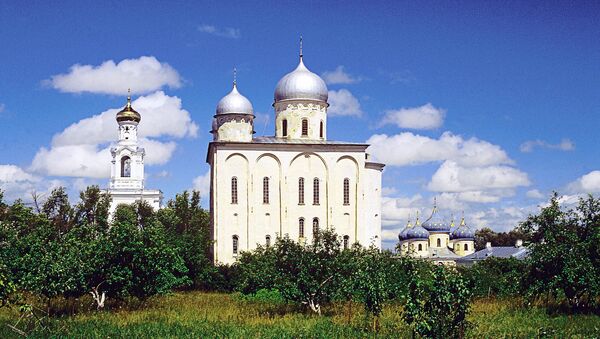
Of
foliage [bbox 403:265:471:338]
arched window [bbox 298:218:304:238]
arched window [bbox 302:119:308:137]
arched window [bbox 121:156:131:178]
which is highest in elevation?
arched window [bbox 121:156:131:178]

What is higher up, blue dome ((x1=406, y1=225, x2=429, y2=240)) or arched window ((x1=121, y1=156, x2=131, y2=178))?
arched window ((x1=121, y1=156, x2=131, y2=178))

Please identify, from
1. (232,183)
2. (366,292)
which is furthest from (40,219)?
(366,292)

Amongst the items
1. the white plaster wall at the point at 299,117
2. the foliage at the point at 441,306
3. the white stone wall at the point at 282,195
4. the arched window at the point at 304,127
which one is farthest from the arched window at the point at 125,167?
the foliage at the point at 441,306

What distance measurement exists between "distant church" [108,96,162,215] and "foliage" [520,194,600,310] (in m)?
47.3

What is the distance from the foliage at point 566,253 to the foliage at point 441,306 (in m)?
7.47

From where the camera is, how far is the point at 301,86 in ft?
147

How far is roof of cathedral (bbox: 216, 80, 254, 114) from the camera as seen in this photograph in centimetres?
4312

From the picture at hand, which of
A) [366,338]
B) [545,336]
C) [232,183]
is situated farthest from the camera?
[232,183]

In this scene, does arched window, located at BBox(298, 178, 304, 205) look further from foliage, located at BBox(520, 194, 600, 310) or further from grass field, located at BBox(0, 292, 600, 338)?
foliage, located at BBox(520, 194, 600, 310)

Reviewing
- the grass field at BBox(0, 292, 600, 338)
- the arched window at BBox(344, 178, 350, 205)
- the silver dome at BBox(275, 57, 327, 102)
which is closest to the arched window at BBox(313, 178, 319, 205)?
the arched window at BBox(344, 178, 350, 205)

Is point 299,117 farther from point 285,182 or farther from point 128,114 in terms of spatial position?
point 128,114

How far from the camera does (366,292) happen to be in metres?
20.0

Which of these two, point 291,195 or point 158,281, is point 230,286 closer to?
point 291,195

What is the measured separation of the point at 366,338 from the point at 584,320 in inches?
278
